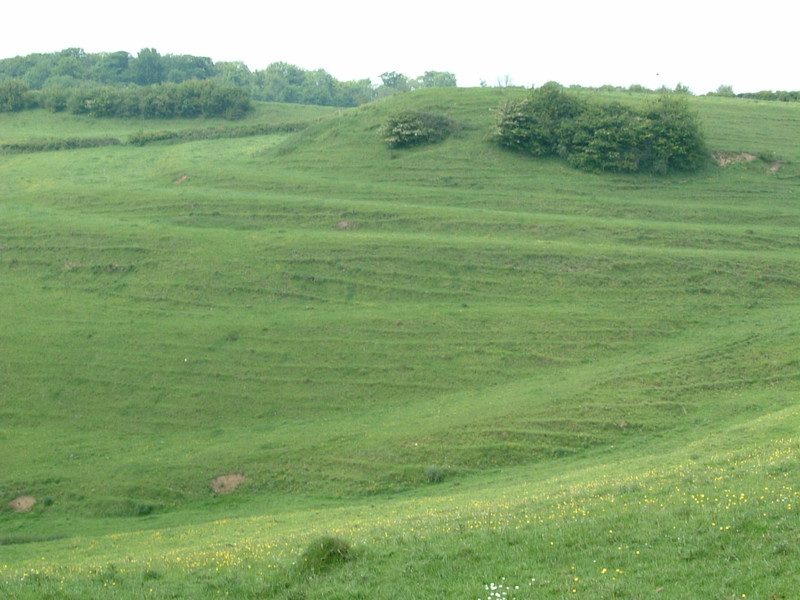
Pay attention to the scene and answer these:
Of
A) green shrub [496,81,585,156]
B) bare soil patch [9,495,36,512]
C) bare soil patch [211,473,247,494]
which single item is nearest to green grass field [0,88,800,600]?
bare soil patch [9,495,36,512]

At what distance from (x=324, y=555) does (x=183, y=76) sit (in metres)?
158

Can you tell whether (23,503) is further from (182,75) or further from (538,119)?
(182,75)

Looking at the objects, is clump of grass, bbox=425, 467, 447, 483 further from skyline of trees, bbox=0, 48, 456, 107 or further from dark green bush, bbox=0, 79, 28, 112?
skyline of trees, bbox=0, 48, 456, 107

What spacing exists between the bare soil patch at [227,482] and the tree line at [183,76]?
11838cm

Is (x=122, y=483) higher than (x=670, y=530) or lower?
lower

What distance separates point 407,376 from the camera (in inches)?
1640

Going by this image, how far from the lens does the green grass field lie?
15.1m

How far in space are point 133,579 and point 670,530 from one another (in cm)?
1049

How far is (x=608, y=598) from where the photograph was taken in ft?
40.6

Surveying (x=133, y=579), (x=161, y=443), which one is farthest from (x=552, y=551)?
(x=161, y=443)

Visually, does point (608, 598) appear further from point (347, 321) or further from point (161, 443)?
point (347, 321)

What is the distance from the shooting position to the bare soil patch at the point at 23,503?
3291cm

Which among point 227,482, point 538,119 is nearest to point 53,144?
point 538,119

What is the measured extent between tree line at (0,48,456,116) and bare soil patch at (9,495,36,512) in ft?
386
